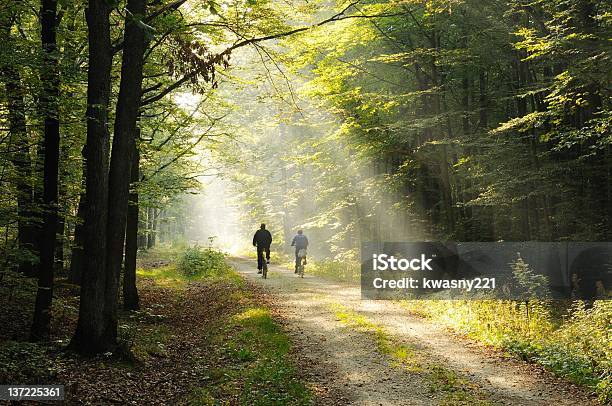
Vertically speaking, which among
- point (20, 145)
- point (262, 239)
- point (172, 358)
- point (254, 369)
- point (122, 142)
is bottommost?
point (172, 358)

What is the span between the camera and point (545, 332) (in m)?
11.1

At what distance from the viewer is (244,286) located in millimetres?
19281

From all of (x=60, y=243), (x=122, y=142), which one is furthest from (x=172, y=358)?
(x=60, y=243)

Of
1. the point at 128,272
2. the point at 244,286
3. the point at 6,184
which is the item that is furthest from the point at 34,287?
the point at 244,286

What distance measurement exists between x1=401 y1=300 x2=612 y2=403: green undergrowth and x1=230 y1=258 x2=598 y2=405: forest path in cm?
30

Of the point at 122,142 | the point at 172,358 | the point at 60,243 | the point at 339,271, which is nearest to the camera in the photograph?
the point at 122,142

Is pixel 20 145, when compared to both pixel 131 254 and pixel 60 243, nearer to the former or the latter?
pixel 131 254

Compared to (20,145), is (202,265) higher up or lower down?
lower down

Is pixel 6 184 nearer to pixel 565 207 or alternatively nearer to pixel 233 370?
pixel 233 370

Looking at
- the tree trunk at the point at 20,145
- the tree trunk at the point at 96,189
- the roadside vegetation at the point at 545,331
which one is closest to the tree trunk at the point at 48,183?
A: the tree trunk at the point at 20,145

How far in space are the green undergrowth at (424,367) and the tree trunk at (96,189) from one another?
5.64m

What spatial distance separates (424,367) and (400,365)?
1.45 feet

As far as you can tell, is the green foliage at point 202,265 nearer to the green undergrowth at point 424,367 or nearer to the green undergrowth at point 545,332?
the green undergrowth at point 545,332

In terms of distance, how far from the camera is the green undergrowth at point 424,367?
301 inches
